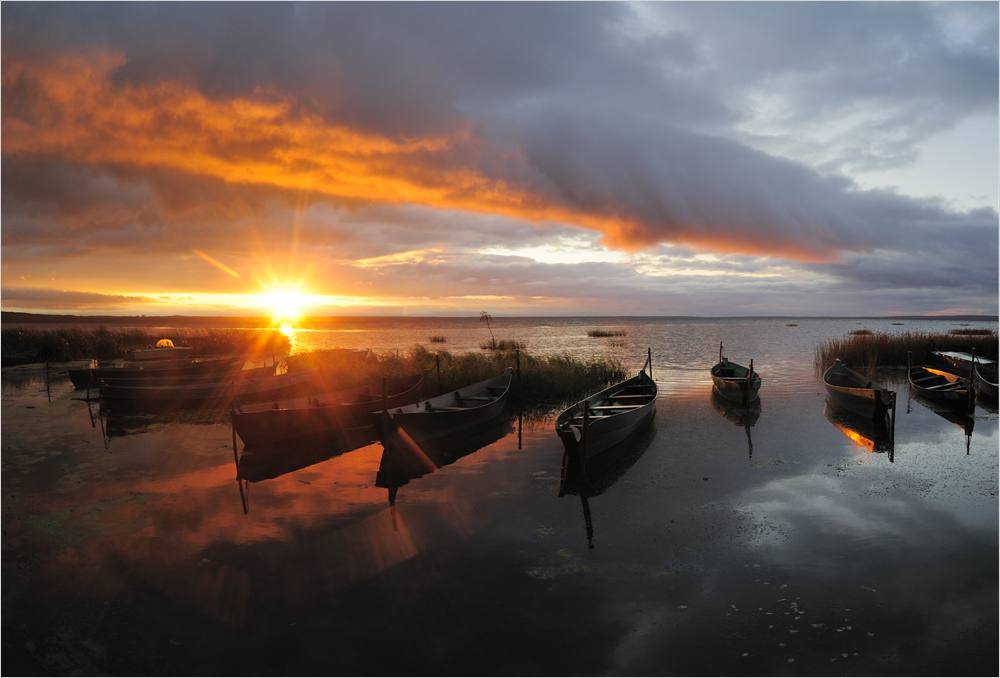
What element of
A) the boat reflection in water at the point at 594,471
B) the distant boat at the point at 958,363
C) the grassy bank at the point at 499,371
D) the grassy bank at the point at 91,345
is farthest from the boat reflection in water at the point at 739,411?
the grassy bank at the point at 91,345

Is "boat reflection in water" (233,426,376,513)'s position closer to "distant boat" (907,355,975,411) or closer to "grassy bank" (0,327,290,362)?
"distant boat" (907,355,975,411)

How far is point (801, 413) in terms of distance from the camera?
2414 centimetres

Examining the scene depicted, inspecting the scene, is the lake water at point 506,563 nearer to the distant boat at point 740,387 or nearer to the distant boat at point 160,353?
the distant boat at point 740,387

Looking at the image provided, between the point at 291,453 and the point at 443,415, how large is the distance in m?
5.33

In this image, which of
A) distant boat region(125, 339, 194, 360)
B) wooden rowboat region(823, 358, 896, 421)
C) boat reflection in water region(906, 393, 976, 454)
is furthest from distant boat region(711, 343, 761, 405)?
distant boat region(125, 339, 194, 360)

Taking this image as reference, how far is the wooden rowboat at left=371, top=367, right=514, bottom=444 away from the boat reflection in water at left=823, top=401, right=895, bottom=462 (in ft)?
43.3

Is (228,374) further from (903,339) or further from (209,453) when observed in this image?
(903,339)

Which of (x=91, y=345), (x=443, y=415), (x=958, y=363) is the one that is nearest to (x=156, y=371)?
(x=443, y=415)

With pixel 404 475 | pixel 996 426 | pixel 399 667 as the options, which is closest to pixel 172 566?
pixel 399 667

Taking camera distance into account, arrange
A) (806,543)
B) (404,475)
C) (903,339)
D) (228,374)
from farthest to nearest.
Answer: (903,339) → (228,374) → (404,475) → (806,543)

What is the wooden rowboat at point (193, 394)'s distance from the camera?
26234mm

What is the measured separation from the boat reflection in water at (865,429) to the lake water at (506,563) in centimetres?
55

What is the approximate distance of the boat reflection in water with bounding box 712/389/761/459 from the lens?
22.0m

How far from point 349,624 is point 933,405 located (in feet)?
94.9
